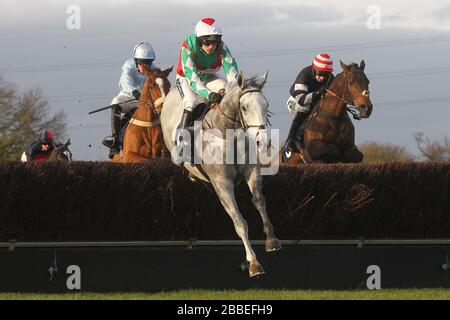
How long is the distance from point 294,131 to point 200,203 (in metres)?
4.77

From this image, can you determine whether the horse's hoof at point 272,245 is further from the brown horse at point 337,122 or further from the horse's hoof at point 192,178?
the brown horse at point 337,122

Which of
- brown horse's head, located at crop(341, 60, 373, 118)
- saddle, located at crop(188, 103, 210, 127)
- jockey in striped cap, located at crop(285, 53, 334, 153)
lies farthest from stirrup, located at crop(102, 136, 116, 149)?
saddle, located at crop(188, 103, 210, 127)

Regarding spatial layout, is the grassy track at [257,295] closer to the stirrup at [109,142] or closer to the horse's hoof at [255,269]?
the horse's hoof at [255,269]

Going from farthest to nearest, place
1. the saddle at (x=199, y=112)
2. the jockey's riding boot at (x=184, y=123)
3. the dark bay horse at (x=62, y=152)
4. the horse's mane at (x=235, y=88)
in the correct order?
1. the dark bay horse at (x=62, y=152)
2. the jockey's riding boot at (x=184, y=123)
3. the saddle at (x=199, y=112)
4. the horse's mane at (x=235, y=88)

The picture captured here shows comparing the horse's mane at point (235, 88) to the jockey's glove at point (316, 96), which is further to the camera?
the jockey's glove at point (316, 96)

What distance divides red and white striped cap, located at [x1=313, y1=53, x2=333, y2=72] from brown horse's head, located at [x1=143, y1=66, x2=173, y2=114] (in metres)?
2.58

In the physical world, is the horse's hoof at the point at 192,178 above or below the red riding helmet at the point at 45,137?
below

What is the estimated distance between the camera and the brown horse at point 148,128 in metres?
17.2

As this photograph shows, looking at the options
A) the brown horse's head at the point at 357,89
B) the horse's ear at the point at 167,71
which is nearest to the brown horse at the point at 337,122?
the brown horse's head at the point at 357,89

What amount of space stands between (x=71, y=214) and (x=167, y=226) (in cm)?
110

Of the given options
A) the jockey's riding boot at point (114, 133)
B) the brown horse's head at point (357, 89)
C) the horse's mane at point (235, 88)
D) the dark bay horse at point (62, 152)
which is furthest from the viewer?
the dark bay horse at point (62, 152)

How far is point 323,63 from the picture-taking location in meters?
19.0

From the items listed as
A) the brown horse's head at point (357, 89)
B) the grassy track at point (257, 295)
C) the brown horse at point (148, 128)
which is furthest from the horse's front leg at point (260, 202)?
the brown horse's head at point (357, 89)

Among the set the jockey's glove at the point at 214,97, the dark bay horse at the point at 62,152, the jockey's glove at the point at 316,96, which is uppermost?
the jockey's glove at the point at 316,96
